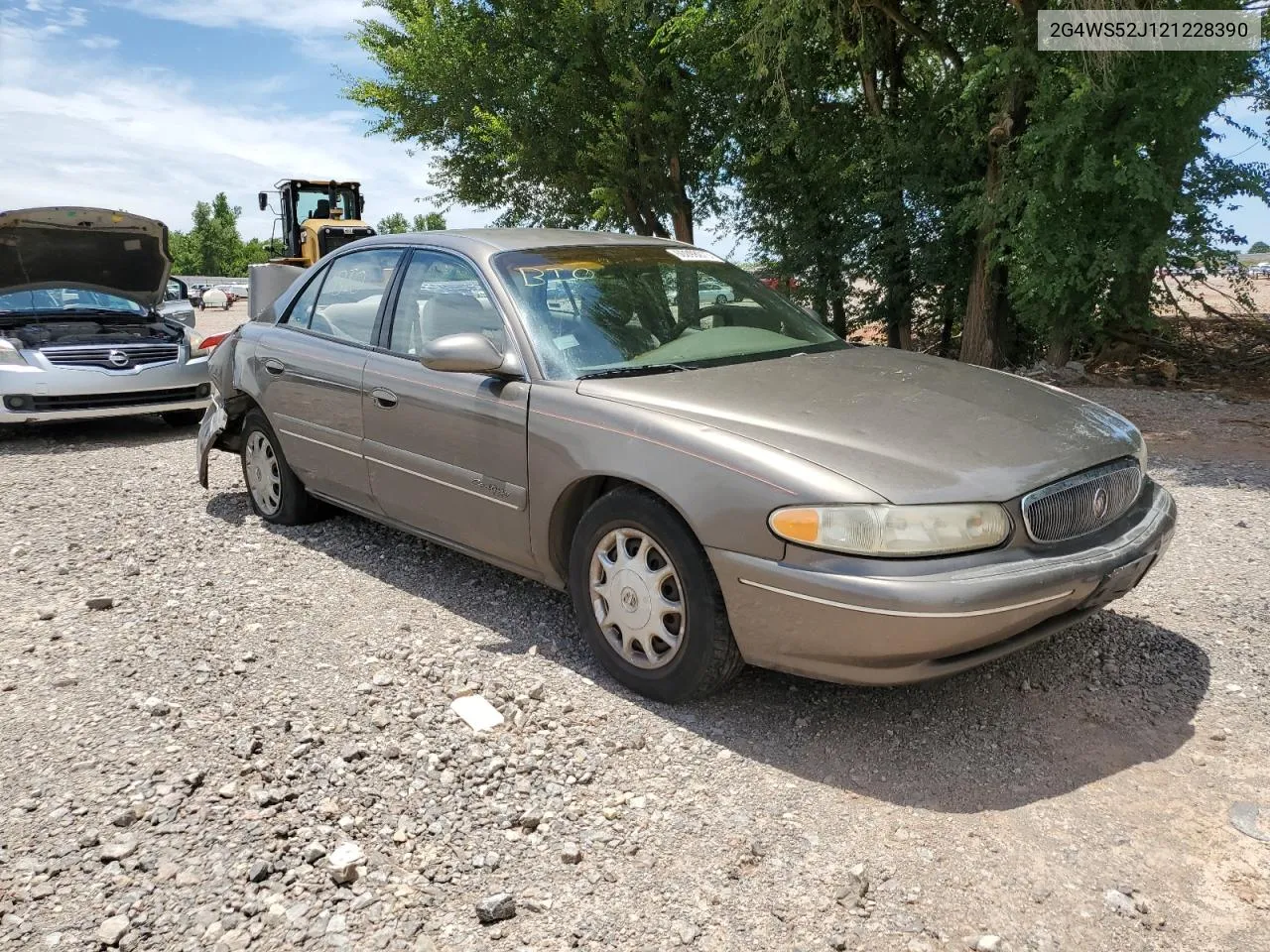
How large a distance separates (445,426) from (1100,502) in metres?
2.48

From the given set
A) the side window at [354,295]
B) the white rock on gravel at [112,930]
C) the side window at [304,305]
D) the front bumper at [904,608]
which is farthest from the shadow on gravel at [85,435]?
the front bumper at [904,608]

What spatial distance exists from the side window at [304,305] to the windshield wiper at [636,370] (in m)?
2.20

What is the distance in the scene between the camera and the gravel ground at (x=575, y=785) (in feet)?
8.26

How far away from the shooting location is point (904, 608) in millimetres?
2914

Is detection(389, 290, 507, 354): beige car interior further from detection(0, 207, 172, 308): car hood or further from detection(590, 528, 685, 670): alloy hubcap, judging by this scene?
detection(0, 207, 172, 308): car hood

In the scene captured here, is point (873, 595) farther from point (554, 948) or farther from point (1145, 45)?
point (1145, 45)

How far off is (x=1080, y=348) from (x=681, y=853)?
38.0 ft

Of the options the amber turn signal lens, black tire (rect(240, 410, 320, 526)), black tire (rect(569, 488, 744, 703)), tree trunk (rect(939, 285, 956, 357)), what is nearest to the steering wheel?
black tire (rect(569, 488, 744, 703))

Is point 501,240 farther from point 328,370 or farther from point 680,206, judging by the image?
point 680,206

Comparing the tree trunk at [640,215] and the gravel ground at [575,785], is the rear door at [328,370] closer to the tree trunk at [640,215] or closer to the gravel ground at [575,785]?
the gravel ground at [575,785]

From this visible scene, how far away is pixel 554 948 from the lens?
241 centimetres

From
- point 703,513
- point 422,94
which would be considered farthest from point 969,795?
point 422,94

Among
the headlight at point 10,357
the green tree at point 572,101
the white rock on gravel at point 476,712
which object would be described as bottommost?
the white rock on gravel at point 476,712

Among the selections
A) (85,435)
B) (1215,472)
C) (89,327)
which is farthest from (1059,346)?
(85,435)
